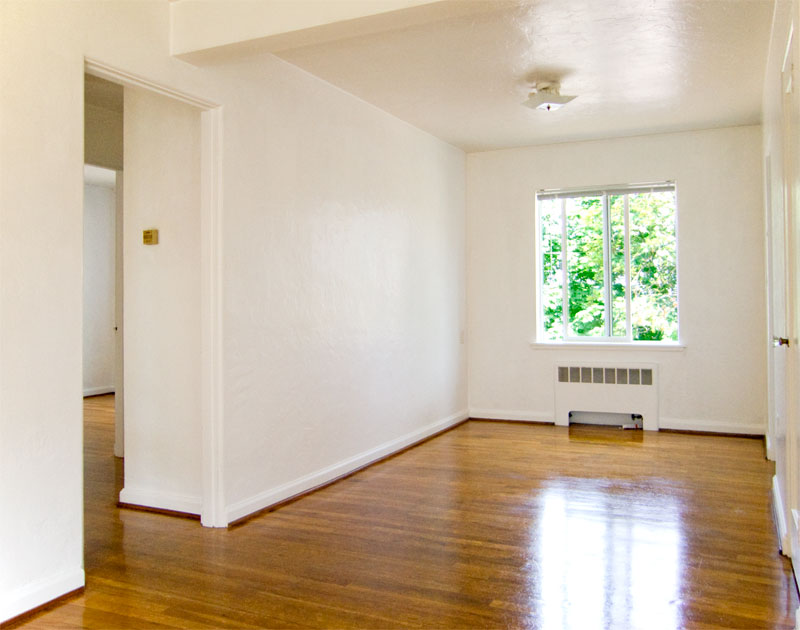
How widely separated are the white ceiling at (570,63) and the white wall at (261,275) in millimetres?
396

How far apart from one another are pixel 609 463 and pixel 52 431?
3751mm

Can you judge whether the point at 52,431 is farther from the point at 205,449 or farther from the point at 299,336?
the point at 299,336

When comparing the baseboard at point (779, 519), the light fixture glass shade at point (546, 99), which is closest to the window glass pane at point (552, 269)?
the light fixture glass shade at point (546, 99)

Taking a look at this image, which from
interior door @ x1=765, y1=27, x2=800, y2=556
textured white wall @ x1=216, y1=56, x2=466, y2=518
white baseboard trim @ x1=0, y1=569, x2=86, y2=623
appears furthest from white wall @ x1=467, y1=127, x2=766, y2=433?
white baseboard trim @ x1=0, y1=569, x2=86, y2=623

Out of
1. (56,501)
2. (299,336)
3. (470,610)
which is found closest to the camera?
(470,610)

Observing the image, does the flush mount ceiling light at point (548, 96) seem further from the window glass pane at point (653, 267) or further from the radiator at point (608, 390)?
the radiator at point (608, 390)

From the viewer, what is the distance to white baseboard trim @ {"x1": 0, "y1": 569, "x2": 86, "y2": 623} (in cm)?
259

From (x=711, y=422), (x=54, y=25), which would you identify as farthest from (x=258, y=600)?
(x=711, y=422)

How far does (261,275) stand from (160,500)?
1.41 m

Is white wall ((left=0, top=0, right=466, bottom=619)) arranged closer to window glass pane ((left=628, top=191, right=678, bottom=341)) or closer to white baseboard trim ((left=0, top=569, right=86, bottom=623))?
white baseboard trim ((left=0, top=569, right=86, bottom=623))

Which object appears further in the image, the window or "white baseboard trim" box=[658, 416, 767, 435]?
the window

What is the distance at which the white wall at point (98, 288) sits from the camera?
9.44 m

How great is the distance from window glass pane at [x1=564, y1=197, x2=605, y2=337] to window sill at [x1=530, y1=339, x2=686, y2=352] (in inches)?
5.9

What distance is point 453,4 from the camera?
2.86m
